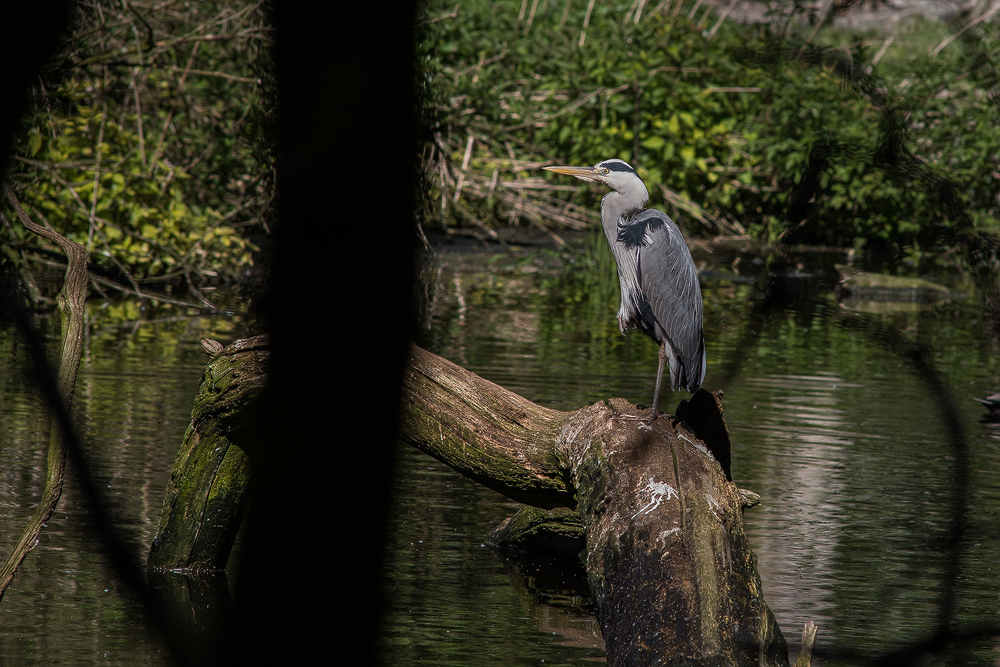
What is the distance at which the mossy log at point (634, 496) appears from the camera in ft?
10.1

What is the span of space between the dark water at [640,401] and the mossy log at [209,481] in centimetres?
24

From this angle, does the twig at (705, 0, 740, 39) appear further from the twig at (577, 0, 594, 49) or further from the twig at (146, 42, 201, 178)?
the twig at (146, 42, 201, 178)

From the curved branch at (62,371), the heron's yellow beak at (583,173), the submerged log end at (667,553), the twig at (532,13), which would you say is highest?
the twig at (532,13)

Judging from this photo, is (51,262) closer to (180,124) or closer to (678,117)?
→ (180,124)

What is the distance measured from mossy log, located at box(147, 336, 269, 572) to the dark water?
242 mm

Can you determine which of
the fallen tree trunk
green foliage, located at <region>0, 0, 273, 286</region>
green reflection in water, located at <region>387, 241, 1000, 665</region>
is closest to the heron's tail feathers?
green reflection in water, located at <region>387, 241, 1000, 665</region>

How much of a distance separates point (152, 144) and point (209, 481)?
7238mm

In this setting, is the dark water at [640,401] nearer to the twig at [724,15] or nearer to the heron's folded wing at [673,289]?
the heron's folded wing at [673,289]

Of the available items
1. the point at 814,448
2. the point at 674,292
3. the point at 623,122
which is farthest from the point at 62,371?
the point at 623,122

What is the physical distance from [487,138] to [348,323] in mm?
10842

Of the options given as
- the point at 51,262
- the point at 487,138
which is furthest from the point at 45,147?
the point at 487,138

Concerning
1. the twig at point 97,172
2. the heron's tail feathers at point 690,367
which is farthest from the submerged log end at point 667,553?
the twig at point 97,172

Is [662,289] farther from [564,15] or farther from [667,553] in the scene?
[564,15]

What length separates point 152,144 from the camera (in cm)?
1069
